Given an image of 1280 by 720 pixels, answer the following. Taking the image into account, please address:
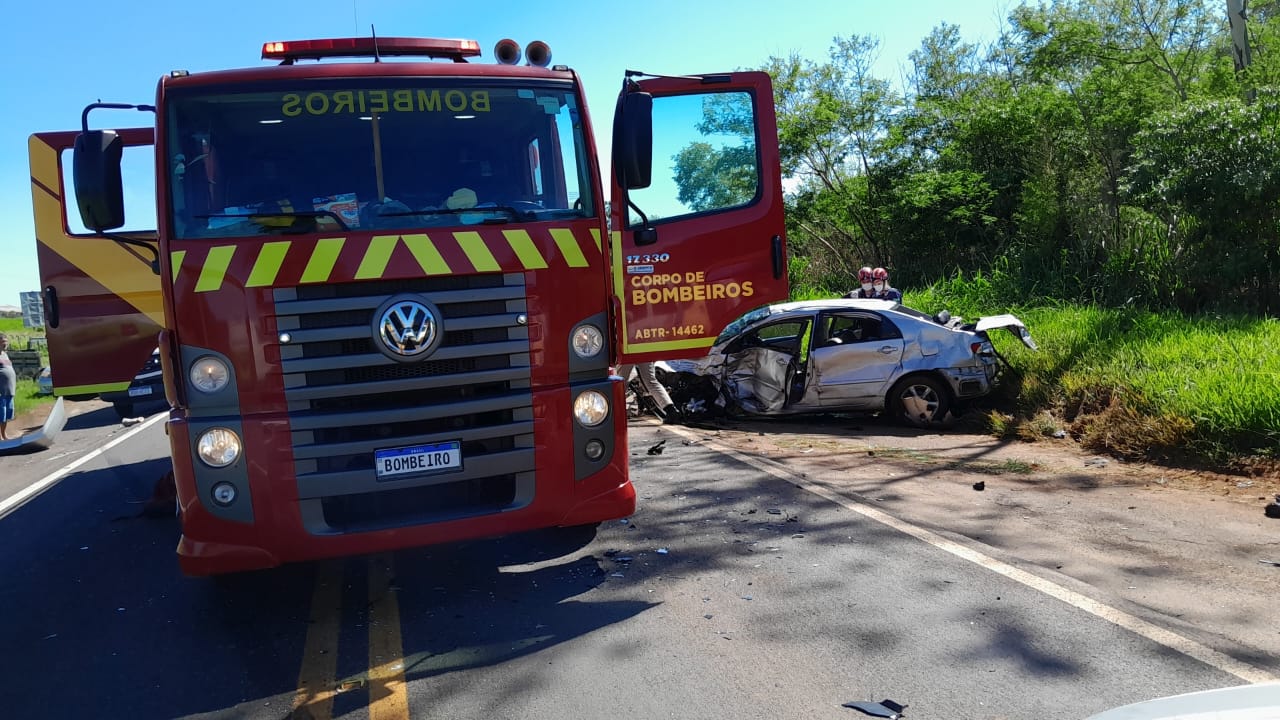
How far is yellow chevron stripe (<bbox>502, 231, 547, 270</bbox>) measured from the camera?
14.5 feet

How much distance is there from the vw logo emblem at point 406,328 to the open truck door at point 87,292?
3.21 meters

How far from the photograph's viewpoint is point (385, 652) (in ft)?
13.4

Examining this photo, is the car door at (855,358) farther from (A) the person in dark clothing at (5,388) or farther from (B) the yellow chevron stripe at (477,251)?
(A) the person in dark clothing at (5,388)

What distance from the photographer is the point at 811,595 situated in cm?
450

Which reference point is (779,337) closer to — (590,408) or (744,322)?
(744,322)

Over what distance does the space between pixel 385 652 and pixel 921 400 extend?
745 cm

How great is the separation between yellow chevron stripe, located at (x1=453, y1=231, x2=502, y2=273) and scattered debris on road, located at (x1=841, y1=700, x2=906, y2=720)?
99.4 inches

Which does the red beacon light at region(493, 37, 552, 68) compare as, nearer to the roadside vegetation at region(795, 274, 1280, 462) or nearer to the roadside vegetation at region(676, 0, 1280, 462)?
the roadside vegetation at region(676, 0, 1280, 462)

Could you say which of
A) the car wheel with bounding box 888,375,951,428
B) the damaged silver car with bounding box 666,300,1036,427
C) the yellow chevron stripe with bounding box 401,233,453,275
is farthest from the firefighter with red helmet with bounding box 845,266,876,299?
the yellow chevron stripe with bounding box 401,233,453,275

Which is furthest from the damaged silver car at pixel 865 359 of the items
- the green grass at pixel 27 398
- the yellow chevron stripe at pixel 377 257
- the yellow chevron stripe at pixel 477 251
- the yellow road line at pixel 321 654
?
the green grass at pixel 27 398

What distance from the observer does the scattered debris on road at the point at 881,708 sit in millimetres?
3217

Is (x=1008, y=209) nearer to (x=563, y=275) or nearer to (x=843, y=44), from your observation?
(x=843, y=44)

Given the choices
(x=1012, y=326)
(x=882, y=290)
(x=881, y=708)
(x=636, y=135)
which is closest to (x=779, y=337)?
(x=1012, y=326)

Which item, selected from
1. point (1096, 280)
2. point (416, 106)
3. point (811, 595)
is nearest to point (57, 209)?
point (416, 106)
